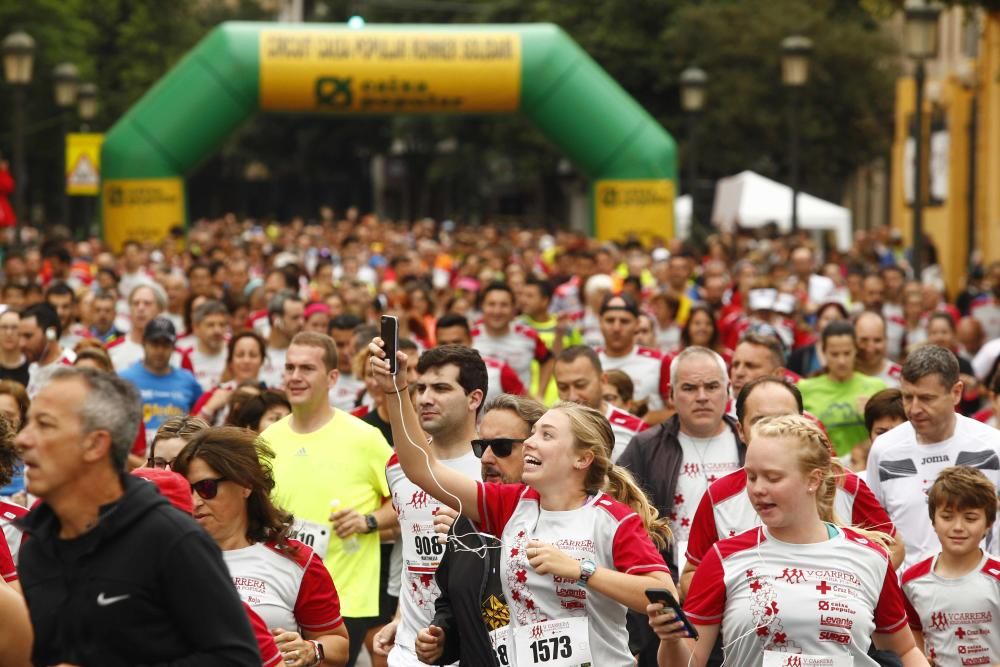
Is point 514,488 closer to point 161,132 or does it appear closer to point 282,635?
point 282,635

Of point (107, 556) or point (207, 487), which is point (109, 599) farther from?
point (207, 487)

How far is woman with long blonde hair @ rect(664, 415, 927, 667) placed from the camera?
5457mm

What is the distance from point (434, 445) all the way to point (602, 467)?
4.65 feet

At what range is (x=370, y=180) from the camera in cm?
8206

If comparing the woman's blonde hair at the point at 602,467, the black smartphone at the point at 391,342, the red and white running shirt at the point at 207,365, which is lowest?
the red and white running shirt at the point at 207,365

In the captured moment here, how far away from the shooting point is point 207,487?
5766mm

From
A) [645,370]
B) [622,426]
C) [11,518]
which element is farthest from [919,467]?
[645,370]

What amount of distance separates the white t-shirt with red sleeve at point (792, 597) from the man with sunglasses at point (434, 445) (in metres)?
1.78

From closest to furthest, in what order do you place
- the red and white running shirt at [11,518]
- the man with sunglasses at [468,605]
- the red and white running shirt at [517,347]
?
the man with sunglasses at [468,605], the red and white running shirt at [11,518], the red and white running shirt at [517,347]

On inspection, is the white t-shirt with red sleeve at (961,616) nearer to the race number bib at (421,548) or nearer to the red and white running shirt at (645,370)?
the race number bib at (421,548)

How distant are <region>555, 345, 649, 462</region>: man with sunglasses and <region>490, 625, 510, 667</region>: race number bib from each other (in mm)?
3127

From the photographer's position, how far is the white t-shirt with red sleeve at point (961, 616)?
22.9ft

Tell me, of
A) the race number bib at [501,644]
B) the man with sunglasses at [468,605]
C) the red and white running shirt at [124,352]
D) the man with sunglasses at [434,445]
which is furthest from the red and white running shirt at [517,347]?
the race number bib at [501,644]

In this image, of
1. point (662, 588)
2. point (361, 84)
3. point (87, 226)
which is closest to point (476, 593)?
point (662, 588)
